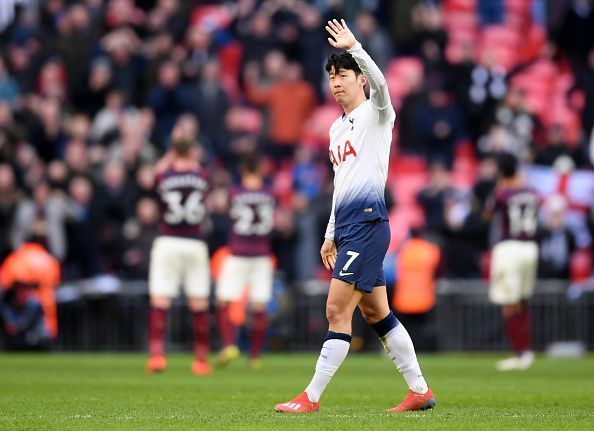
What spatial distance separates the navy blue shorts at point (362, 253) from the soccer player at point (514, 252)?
8.41m

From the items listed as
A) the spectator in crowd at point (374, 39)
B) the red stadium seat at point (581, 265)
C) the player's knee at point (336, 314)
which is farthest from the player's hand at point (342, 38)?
the spectator in crowd at point (374, 39)

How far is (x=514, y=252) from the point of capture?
19.1m

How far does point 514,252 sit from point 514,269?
0.26m

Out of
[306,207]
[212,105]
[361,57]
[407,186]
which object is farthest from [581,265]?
[361,57]

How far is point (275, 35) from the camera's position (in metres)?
25.7

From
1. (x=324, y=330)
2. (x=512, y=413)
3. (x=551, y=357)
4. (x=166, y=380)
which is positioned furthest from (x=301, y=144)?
(x=512, y=413)

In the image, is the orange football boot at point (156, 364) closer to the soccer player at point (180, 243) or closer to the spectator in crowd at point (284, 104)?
the soccer player at point (180, 243)

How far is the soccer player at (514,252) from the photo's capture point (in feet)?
61.6

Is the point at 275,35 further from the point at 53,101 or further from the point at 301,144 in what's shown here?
the point at 53,101

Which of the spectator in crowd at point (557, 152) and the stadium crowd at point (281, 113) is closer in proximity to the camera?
the spectator in crowd at point (557, 152)

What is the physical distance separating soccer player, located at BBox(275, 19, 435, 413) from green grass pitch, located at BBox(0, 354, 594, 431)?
1.21ft

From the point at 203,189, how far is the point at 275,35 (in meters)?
8.67

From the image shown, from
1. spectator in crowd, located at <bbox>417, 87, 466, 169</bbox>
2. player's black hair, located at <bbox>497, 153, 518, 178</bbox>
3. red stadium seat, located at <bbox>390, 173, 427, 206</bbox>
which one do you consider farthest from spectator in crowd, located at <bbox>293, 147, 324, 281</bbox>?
player's black hair, located at <bbox>497, 153, 518, 178</bbox>

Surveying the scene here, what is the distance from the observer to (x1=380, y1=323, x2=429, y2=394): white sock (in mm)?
10727
